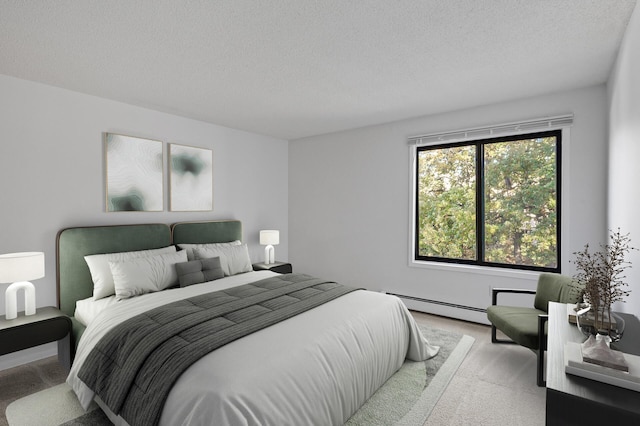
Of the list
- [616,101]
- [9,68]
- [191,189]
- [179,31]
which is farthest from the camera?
[191,189]

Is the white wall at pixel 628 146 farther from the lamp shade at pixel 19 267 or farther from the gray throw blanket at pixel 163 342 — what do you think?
the lamp shade at pixel 19 267

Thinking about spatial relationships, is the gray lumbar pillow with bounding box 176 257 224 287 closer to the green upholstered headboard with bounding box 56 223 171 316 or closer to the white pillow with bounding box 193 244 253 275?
the white pillow with bounding box 193 244 253 275

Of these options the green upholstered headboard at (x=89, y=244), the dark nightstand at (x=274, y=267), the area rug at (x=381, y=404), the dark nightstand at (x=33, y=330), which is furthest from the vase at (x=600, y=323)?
the green upholstered headboard at (x=89, y=244)

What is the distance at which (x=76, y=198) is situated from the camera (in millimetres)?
3297

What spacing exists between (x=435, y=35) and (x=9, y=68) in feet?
11.3

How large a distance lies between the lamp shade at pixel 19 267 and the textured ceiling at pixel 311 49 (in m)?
1.57

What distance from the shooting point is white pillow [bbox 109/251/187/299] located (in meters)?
2.97

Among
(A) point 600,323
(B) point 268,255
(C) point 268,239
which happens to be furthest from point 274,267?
(A) point 600,323

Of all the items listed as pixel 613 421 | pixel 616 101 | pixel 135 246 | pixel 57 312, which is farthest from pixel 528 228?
pixel 57 312

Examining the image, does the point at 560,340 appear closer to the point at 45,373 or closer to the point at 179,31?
the point at 179,31

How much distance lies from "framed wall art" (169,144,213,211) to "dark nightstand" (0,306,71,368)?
169 cm

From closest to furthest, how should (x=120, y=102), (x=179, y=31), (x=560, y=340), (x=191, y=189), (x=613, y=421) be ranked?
1. (x=613, y=421)
2. (x=560, y=340)
3. (x=179, y=31)
4. (x=120, y=102)
5. (x=191, y=189)

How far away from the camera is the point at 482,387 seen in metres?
2.54

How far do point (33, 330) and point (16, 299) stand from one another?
361 millimetres
